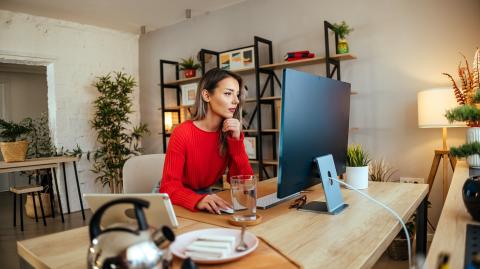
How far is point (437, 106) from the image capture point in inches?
95.6

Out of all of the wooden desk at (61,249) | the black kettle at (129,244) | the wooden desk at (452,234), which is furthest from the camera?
the wooden desk at (61,249)

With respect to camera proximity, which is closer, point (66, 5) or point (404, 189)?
point (404, 189)

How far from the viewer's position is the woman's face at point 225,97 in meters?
1.55

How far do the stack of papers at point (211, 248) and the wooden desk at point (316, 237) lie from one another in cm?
13

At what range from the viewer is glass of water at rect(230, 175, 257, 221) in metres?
0.96

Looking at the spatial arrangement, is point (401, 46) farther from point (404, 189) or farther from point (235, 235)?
point (235, 235)

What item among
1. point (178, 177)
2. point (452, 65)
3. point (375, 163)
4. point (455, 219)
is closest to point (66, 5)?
point (178, 177)

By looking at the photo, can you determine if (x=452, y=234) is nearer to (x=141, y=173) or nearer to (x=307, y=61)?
(x=141, y=173)

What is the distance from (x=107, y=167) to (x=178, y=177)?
356 cm

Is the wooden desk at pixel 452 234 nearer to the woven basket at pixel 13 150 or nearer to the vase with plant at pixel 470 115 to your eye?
the vase with plant at pixel 470 115

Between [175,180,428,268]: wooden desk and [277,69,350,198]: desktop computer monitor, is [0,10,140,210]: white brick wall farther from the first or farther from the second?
[277,69,350,198]: desktop computer monitor

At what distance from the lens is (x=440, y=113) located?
2422 millimetres

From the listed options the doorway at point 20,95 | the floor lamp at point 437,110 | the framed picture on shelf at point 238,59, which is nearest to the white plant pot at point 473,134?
the floor lamp at point 437,110

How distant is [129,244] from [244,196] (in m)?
0.47
